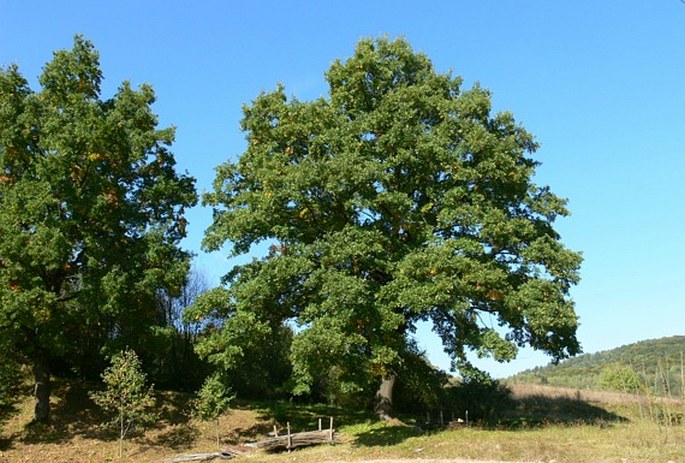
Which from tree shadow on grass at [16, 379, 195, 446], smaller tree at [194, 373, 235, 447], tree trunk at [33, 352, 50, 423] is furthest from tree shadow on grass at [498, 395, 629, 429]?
tree trunk at [33, 352, 50, 423]

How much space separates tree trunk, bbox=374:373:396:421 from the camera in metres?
23.1

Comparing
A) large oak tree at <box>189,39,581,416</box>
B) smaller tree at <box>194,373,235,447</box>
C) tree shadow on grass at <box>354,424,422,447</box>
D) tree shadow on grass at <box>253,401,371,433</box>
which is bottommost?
tree shadow on grass at <box>354,424,422,447</box>

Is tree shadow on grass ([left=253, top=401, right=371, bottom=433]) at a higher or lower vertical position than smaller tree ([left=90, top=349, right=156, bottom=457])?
lower

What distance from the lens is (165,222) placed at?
24.9 m

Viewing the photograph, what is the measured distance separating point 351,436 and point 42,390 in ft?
40.4

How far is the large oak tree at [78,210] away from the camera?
68.7 feet

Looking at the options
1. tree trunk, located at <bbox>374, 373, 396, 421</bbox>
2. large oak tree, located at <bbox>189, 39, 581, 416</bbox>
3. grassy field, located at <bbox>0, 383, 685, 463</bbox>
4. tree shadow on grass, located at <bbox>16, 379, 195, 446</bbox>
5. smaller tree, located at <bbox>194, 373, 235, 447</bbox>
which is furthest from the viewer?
tree trunk, located at <bbox>374, 373, 396, 421</bbox>

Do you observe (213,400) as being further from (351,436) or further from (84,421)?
(84,421)

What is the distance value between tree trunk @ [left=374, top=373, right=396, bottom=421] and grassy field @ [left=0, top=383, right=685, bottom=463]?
60 cm

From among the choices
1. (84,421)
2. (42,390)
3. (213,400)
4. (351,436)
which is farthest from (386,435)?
(42,390)

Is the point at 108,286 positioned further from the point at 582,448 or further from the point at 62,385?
the point at 582,448

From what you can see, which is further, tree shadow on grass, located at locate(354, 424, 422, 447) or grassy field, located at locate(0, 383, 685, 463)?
tree shadow on grass, located at locate(354, 424, 422, 447)

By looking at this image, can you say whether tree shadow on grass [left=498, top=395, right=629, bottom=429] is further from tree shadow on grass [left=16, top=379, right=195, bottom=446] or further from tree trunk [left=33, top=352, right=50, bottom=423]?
tree trunk [left=33, top=352, right=50, bottom=423]

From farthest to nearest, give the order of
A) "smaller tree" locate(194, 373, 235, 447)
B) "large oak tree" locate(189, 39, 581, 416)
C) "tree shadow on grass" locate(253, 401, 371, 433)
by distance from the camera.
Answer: "tree shadow on grass" locate(253, 401, 371, 433) → "smaller tree" locate(194, 373, 235, 447) → "large oak tree" locate(189, 39, 581, 416)
